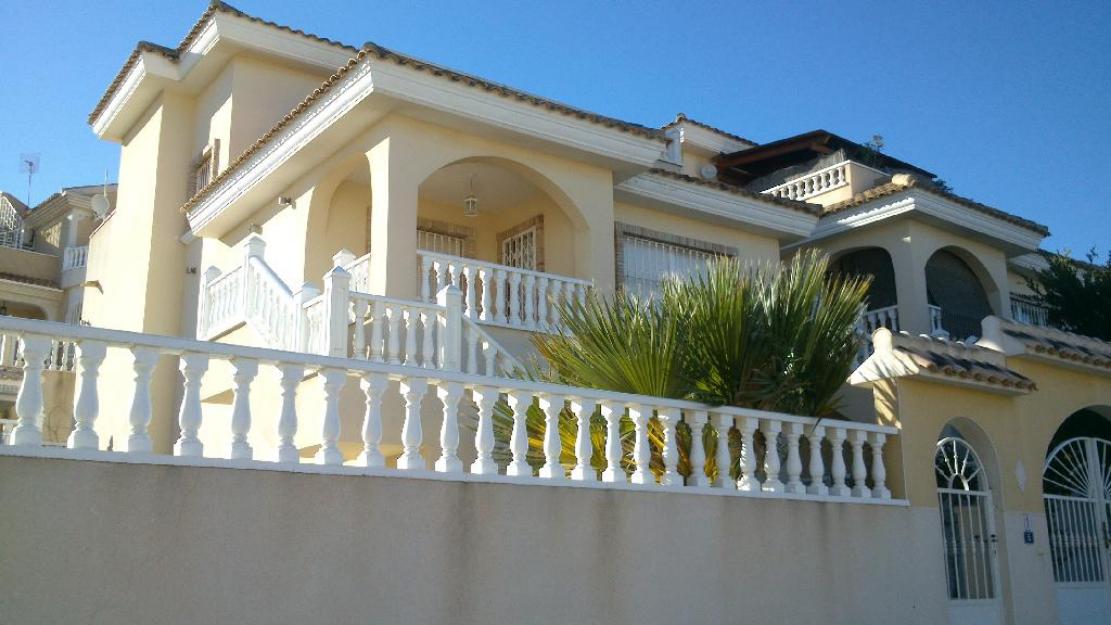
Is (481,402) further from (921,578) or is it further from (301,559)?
(921,578)

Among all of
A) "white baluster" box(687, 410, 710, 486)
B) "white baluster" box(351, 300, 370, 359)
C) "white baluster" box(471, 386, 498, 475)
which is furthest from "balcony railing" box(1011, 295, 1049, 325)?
"white baluster" box(471, 386, 498, 475)

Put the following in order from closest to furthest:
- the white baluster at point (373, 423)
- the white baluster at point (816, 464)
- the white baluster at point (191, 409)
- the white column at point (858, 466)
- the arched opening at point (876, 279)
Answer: the white baluster at point (191, 409), the white baluster at point (373, 423), the white baluster at point (816, 464), the white column at point (858, 466), the arched opening at point (876, 279)

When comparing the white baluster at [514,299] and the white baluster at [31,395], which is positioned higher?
the white baluster at [514,299]

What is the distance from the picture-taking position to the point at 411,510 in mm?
6914

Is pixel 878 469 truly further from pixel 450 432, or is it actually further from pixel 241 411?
pixel 241 411

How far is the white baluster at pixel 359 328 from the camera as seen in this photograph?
9922mm

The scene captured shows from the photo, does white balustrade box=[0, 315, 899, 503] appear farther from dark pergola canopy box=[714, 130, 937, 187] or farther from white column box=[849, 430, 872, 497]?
dark pergola canopy box=[714, 130, 937, 187]

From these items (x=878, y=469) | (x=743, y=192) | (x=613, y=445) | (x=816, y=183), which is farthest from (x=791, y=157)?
(x=613, y=445)

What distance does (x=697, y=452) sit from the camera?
8609mm

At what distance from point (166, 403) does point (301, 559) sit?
11.0 m

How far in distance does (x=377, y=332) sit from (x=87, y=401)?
4262 millimetres

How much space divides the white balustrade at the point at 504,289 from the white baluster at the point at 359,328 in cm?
210

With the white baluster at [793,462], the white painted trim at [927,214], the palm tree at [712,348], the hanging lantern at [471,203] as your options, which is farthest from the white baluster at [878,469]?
the white painted trim at [927,214]

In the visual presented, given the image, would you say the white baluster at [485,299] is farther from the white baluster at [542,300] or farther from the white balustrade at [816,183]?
the white balustrade at [816,183]
